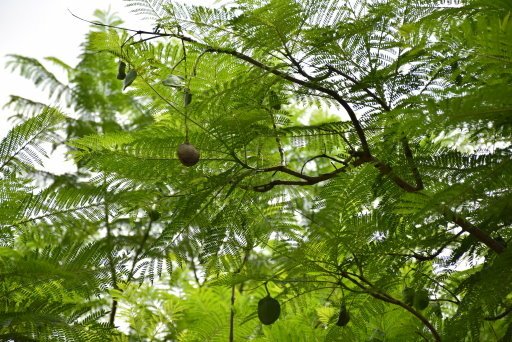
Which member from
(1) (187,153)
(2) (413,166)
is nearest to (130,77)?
(1) (187,153)

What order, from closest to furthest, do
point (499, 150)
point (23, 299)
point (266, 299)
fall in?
point (499, 150) → point (266, 299) → point (23, 299)

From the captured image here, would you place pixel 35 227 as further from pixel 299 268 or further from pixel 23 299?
pixel 299 268

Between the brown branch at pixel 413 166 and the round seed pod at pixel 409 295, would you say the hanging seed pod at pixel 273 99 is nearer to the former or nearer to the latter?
the brown branch at pixel 413 166

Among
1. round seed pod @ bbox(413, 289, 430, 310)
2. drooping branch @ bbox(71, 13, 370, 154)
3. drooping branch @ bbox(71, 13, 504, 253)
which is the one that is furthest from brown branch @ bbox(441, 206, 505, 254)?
round seed pod @ bbox(413, 289, 430, 310)

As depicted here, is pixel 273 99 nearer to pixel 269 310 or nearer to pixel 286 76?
pixel 286 76

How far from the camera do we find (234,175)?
1.40m

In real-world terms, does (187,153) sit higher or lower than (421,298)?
higher

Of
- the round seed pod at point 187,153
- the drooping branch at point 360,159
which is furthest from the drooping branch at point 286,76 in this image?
the round seed pod at point 187,153

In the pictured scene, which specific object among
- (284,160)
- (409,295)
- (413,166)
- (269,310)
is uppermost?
(284,160)

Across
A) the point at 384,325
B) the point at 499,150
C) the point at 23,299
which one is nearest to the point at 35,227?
the point at 23,299

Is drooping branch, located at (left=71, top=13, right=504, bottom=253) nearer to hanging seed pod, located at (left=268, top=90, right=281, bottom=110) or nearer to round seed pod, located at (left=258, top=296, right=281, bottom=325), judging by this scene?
hanging seed pod, located at (left=268, top=90, right=281, bottom=110)

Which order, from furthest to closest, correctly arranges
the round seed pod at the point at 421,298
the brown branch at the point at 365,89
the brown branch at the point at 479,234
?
the round seed pod at the point at 421,298 < the brown branch at the point at 365,89 < the brown branch at the point at 479,234

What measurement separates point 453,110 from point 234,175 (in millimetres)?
559

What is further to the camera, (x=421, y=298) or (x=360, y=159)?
(x=421, y=298)
